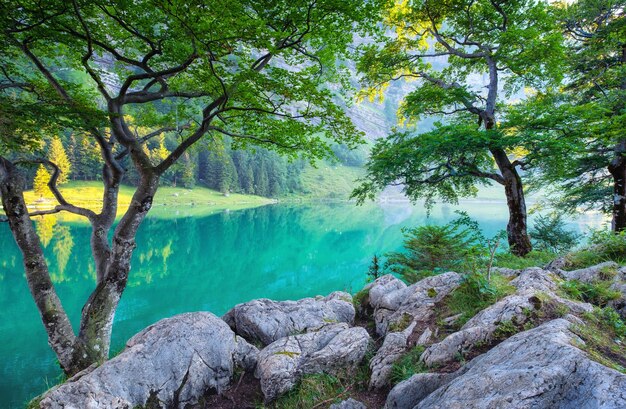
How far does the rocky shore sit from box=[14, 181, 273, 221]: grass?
63.2 metres

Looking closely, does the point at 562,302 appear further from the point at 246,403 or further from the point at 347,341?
the point at 246,403

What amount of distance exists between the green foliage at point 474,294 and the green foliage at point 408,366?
971mm

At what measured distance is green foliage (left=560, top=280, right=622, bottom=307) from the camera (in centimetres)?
470

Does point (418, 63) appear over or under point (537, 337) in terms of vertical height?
over

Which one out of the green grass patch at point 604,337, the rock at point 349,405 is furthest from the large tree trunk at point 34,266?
the green grass patch at point 604,337

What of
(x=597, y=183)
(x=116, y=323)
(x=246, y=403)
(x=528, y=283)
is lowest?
(x=116, y=323)

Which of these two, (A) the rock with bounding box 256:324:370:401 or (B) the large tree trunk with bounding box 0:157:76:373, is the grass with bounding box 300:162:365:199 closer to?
(B) the large tree trunk with bounding box 0:157:76:373

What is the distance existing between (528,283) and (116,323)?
18.0 m

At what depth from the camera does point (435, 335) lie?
514 cm

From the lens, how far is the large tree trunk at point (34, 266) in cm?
687

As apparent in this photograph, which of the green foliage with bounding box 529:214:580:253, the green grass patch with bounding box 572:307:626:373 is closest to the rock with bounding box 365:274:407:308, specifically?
the green grass patch with bounding box 572:307:626:373

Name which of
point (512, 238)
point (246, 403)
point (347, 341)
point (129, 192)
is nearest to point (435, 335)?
point (347, 341)

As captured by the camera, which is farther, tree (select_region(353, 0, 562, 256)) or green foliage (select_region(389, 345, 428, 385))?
tree (select_region(353, 0, 562, 256))

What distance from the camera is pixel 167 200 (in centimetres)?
8600
